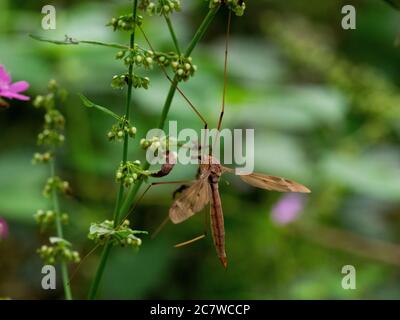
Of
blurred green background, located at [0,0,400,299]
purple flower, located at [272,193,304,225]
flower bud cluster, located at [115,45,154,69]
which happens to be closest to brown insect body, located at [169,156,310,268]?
flower bud cluster, located at [115,45,154,69]

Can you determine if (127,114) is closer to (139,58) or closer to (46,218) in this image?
(139,58)

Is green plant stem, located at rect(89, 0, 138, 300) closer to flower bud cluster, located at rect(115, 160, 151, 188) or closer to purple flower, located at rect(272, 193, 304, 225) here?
flower bud cluster, located at rect(115, 160, 151, 188)

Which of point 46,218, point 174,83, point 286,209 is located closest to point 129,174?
point 174,83

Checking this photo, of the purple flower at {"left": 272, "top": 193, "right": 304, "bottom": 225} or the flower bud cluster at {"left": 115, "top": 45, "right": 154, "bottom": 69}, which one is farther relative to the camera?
A: the purple flower at {"left": 272, "top": 193, "right": 304, "bottom": 225}

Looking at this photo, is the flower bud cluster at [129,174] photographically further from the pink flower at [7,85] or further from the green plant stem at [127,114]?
the pink flower at [7,85]

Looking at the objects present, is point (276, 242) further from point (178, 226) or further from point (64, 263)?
point (64, 263)

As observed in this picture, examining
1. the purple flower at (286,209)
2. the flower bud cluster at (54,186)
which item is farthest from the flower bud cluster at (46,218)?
the purple flower at (286,209)

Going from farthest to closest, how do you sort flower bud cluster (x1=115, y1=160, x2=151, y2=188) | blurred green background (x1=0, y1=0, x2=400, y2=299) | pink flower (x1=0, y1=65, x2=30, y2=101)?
blurred green background (x1=0, y1=0, x2=400, y2=299) < pink flower (x1=0, y1=65, x2=30, y2=101) < flower bud cluster (x1=115, y1=160, x2=151, y2=188)
